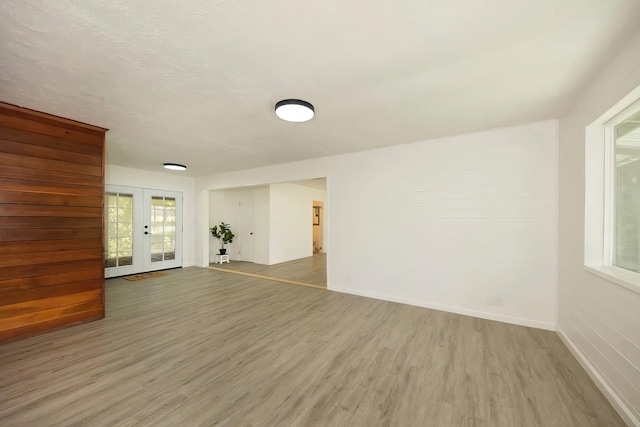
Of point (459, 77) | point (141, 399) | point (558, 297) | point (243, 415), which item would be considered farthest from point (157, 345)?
point (558, 297)

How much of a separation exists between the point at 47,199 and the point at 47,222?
276 mm

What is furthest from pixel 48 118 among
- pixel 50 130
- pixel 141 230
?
pixel 141 230

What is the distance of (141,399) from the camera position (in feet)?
5.90

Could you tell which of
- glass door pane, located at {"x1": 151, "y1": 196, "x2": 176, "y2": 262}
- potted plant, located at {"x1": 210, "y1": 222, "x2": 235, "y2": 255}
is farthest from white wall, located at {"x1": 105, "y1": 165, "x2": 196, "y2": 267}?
potted plant, located at {"x1": 210, "y1": 222, "x2": 235, "y2": 255}

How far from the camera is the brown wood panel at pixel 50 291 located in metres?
2.64

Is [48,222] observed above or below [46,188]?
below

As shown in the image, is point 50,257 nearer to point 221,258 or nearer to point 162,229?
point 162,229

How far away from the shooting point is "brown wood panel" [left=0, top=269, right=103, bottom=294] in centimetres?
263

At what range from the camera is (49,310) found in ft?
9.43

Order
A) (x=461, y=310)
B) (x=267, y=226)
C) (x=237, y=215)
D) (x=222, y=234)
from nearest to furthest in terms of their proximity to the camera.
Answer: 1. (x=461, y=310)
2. (x=267, y=226)
3. (x=222, y=234)
4. (x=237, y=215)

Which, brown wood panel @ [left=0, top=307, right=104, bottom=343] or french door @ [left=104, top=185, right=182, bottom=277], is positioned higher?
french door @ [left=104, top=185, right=182, bottom=277]

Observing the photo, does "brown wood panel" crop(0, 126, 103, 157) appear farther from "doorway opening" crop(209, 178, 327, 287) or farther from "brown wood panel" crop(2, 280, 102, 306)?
"doorway opening" crop(209, 178, 327, 287)

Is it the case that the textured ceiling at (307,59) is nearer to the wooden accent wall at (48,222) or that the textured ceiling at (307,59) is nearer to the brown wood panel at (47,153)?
the wooden accent wall at (48,222)

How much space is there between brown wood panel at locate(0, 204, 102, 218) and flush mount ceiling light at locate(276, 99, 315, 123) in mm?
2895
